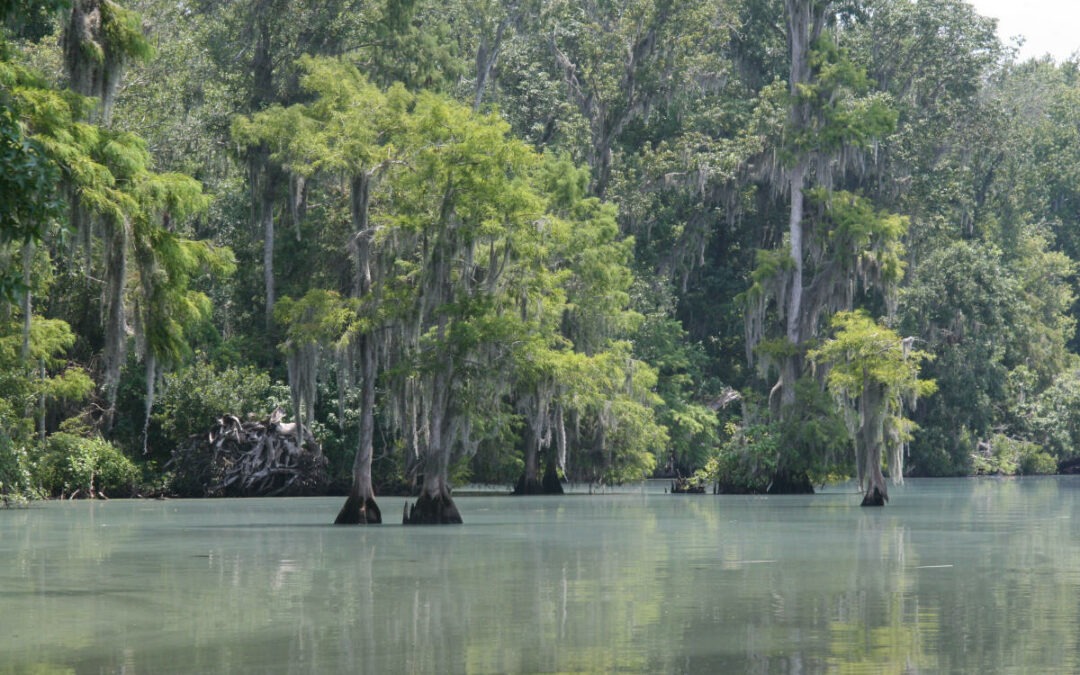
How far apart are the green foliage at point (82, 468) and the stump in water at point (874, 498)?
70.0 feet

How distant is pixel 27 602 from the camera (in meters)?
16.6

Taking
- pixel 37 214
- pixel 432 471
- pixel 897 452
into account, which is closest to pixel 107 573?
pixel 37 214

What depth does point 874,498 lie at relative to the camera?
40719 millimetres

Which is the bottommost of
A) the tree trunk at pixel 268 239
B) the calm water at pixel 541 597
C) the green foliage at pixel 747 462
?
the calm water at pixel 541 597

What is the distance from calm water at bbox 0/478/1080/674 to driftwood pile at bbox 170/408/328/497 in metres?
14.6

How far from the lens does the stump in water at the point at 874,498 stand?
4053cm

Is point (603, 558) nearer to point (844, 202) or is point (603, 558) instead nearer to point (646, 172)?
point (844, 202)

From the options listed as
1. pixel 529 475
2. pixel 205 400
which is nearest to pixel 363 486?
pixel 205 400

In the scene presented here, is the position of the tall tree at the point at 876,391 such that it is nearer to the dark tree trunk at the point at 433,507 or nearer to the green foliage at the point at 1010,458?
the dark tree trunk at the point at 433,507

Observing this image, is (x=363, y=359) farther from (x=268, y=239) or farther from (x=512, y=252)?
(x=268, y=239)

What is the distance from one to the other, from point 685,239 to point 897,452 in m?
25.3

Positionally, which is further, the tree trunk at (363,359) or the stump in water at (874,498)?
the stump in water at (874,498)

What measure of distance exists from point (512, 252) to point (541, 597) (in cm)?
1633

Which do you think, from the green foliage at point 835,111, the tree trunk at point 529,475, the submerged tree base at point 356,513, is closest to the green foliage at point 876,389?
the submerged tree base at point 356,513
